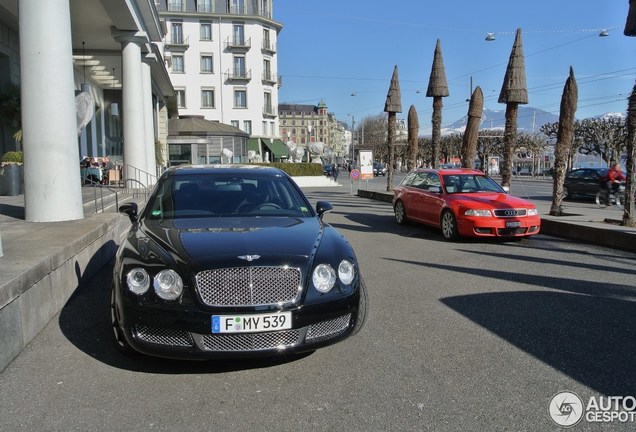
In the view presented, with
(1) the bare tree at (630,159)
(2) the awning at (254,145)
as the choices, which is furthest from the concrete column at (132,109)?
(2) the awning at (254,145)

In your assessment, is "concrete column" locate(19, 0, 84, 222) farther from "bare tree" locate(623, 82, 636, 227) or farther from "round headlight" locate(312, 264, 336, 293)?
"bare tree" locate(623, 82, 636, 227)

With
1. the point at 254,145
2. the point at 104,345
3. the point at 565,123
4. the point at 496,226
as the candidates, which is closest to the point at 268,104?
the point at 254,145

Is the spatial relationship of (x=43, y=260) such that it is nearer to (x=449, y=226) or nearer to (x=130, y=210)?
(x=130, y=210)

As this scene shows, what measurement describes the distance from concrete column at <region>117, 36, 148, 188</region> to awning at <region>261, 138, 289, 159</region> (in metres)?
45.0

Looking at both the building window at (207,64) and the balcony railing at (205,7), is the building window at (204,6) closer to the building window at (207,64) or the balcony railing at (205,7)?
the balcony railing at (205,7)

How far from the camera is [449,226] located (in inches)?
435

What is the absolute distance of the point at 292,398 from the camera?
3.49 meters

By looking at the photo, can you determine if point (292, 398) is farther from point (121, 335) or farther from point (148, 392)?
point (121, 335)

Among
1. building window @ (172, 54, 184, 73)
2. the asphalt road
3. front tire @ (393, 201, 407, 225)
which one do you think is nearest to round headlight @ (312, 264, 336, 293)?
the asphalt road

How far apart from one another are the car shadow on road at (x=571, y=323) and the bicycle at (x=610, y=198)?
1508 cm

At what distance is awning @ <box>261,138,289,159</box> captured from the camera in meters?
63.4

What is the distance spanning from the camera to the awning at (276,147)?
63.4 metres

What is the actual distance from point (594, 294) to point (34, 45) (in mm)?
8483

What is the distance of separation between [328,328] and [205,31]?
6441 centimetres
